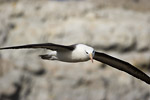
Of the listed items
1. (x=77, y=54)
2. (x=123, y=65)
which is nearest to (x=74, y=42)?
(x=123, y=65)

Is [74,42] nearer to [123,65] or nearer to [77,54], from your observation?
[123,65]

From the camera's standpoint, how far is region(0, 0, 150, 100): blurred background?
1181 centimetres

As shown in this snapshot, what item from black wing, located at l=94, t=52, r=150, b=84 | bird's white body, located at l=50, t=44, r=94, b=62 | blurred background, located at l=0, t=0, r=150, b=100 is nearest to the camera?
bird's white body, located at l=50, t=44, r=94, b=62

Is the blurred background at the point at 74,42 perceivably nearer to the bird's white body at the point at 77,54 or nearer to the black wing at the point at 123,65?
the black wing at the point at 123,65

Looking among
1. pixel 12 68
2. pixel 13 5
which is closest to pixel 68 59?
pixel 12 68

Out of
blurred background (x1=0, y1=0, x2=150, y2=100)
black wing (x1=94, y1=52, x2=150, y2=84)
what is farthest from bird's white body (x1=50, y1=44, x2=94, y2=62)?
blurred background (x1=0, y1=0, x2=150, y2=100)

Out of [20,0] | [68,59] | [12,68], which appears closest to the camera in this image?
[68,59]

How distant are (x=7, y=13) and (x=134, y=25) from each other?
3.01m

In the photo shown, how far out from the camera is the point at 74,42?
1224 centimetres

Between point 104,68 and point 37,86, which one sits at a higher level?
point 104,68

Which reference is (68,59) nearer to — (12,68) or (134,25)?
(12,68)

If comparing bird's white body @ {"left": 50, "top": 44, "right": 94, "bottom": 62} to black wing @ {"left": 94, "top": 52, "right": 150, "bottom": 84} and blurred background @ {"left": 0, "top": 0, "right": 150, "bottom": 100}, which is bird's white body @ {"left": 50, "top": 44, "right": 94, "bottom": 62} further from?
blurred background @ {"left": 0, "top": 0, "right": 150, "bottom": 100}

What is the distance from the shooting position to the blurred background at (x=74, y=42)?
1181cm

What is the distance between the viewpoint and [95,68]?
482 inches
